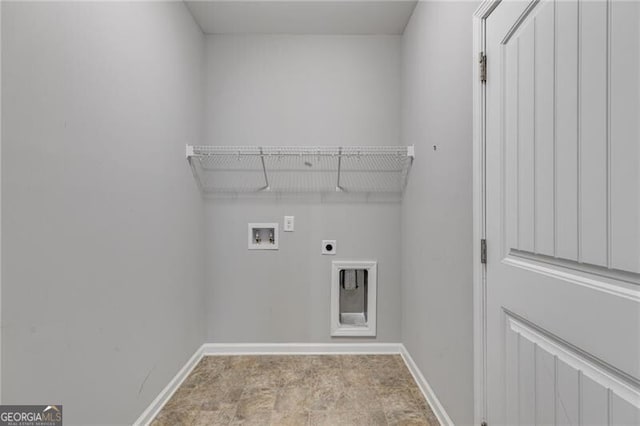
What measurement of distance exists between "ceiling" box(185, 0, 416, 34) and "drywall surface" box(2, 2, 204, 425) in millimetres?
374

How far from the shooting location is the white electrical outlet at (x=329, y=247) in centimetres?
262

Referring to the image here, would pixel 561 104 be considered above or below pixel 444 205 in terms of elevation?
above

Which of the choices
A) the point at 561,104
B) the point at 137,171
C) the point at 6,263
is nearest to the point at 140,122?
the point at 137,171

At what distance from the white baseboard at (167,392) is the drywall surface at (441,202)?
5.15 ft

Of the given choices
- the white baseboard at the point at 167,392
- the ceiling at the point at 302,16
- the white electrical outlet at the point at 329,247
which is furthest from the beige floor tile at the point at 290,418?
the ceiling at the point at 302,16

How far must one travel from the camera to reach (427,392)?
1.97m

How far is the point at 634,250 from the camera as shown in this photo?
2.33ft

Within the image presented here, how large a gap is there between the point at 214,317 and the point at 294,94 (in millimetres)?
1885

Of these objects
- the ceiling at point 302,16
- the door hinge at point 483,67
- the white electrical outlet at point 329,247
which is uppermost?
the ceiling at point 302,16

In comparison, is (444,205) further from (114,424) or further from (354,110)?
(114,424)

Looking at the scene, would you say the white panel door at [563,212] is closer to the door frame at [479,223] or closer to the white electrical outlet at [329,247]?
the door frame at [479,223]

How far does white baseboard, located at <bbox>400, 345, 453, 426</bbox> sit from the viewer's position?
1.72 metres

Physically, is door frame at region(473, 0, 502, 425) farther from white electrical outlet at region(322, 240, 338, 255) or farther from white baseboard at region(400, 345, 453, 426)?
white electrical outlet at region(322, 240, 338, 255)

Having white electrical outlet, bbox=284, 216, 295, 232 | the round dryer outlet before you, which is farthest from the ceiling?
the round dryer outlet
